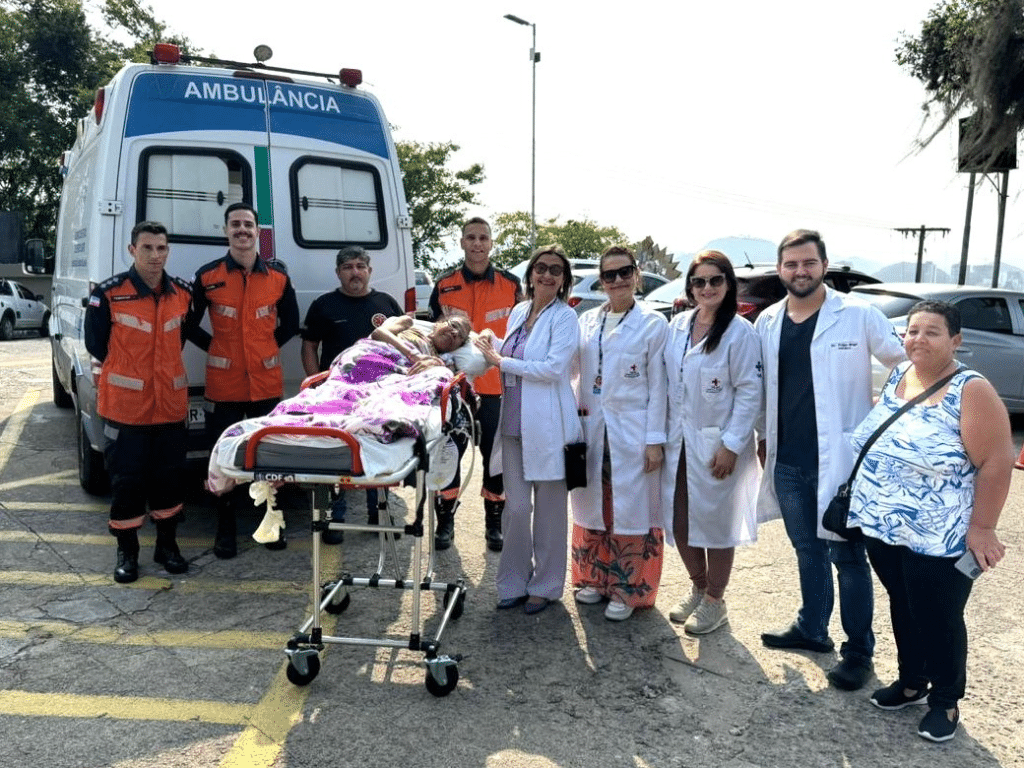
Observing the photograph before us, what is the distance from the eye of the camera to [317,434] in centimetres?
314

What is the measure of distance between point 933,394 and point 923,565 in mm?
617

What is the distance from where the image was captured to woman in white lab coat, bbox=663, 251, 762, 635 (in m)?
3.91

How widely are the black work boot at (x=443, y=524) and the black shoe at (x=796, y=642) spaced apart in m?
2.03

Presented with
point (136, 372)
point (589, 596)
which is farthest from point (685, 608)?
point (136, 372)

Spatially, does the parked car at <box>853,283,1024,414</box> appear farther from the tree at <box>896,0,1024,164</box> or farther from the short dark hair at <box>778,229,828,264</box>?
the short dark hair at <box>778,229,828,264</box>

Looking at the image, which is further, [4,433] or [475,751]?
[4,433]

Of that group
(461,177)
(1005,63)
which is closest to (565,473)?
(1005,63)

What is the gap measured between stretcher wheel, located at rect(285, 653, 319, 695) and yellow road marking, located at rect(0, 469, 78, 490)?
13.6 ft

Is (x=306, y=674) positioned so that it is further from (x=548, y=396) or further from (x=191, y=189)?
(x=191, y=189)

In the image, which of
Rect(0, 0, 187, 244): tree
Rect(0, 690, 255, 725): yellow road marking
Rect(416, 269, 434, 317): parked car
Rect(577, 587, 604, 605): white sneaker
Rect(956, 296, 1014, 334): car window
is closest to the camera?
Rect(0, 690, 255, 725): yellow road marking

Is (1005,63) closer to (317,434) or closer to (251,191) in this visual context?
(251,191)

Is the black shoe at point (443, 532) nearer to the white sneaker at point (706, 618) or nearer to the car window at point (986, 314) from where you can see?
the white sneaker at point (706, 618)

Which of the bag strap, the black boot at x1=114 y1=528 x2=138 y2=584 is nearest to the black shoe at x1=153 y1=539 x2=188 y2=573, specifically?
the black boot at x1=114 y1=528 x2=138 y2=584

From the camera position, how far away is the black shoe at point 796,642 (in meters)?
3.90
